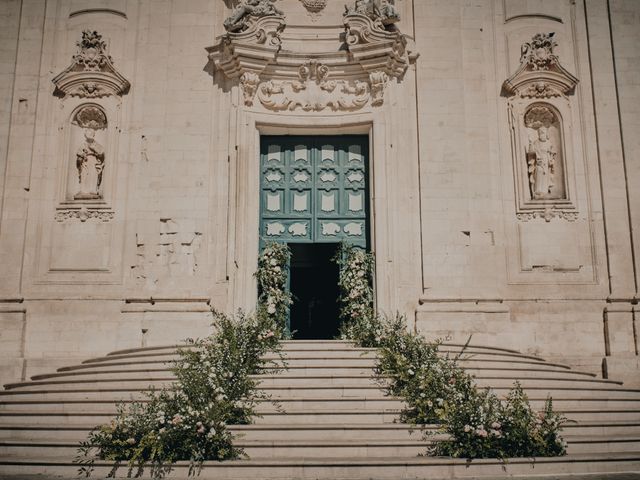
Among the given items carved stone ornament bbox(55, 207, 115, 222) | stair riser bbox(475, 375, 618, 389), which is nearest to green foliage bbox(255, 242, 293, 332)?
carved stone ornament bbox(55, 207, 115, 222)

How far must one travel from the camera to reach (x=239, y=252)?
44.9 ft

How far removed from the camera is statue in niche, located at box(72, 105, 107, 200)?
14.5 metres

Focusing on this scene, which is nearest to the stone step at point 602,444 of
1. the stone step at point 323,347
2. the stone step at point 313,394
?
the stone step at point 313,394

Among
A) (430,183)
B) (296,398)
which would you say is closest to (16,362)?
(296,398)

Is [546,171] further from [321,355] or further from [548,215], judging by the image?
→ [321,355]

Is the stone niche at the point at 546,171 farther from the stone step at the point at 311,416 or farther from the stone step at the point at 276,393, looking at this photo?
A: the stone step at the point at 311,416

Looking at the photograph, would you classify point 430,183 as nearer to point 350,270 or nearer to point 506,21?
point 350,270

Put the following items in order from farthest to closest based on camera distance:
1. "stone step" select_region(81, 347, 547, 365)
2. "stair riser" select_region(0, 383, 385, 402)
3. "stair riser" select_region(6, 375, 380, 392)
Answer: "stone step" select_region(81, 347, 547, 365) → "stair riser" select_region(6, 375, 380, 392) → "stair riser" select_region(0, 383, 385, 402)

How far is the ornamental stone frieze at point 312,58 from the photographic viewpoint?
46.7 ft

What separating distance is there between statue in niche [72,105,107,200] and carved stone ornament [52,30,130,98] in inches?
16.4

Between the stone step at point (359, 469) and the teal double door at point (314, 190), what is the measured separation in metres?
6.64

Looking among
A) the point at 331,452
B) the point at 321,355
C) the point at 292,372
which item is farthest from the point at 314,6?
the point at 331,452

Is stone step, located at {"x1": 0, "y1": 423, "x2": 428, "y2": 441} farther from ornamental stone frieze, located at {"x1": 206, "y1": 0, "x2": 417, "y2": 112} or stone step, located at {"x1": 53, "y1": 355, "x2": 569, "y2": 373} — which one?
ornamental stone frieze, located at {"x1": 206, "y1": 0, "x2": 417, "y2": 112}

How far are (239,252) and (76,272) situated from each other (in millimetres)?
3455
